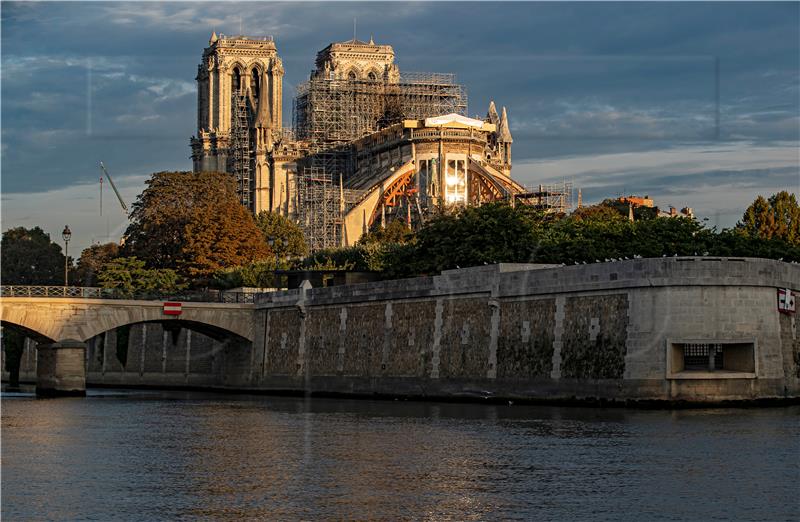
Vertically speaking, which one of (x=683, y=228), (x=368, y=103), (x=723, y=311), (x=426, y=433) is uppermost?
(x=368, y=103)

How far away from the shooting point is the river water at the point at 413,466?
2862cm

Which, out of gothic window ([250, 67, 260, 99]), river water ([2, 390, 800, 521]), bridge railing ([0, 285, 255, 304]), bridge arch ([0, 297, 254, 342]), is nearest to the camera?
river water ([2, 390, 800, 521])

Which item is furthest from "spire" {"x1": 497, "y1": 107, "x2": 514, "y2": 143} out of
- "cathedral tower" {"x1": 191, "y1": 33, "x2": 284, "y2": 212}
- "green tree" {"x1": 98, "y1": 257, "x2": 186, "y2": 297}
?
"green tree" {"x1": 98, "y1": 257, "x2": 186, "y2": 297}

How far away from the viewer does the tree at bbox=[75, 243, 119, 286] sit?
5034 inches

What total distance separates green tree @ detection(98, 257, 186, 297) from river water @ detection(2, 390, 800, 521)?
4746 centimetres

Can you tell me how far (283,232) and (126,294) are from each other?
2285 inches

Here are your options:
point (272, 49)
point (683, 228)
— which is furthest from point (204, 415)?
point (272, 49)

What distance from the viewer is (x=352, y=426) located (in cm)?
4900

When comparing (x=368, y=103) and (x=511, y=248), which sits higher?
(x=368, y=103)

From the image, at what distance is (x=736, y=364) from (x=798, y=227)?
56.0 metres

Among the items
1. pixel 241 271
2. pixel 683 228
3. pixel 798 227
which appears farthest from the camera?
pixel 798 227

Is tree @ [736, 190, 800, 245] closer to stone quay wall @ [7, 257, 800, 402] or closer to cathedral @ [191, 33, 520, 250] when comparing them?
cathedral @ [191, 33, 520, 250]

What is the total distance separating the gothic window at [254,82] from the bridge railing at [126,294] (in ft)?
308

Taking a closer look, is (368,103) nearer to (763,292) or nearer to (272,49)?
(272,49)
